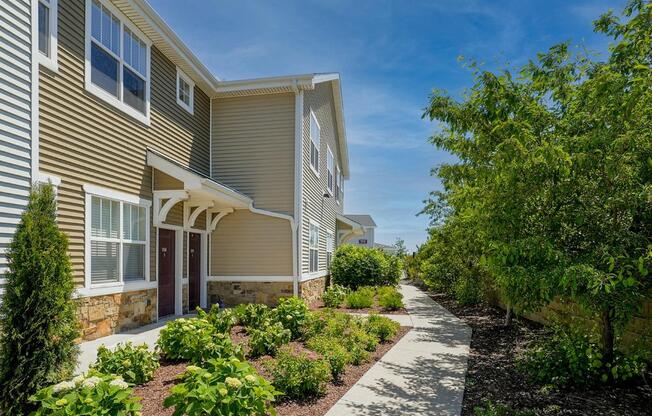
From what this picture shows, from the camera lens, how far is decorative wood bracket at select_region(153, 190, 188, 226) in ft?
27.5

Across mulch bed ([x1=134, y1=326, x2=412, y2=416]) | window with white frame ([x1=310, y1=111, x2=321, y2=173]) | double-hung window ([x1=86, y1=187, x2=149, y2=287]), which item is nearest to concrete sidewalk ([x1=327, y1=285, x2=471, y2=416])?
mulch bed ([x1=134, y1=326, x2=412, y2=416])

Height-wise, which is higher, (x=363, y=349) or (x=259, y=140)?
(x=259, y=140)

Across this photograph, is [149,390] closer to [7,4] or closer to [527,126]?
[7,4]

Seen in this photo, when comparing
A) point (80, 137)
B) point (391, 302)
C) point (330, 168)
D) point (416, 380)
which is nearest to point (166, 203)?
point (80, 137)

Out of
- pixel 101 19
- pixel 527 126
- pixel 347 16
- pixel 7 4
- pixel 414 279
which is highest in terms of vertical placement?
pixel 347 16

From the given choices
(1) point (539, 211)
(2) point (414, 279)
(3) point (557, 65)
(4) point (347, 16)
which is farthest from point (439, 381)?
(2) point (414, 279)

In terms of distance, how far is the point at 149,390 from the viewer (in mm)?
4578

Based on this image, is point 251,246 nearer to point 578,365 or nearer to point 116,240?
point 116,240

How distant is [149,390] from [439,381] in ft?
12.0

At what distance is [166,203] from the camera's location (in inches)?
334

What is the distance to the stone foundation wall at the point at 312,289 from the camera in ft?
39.3

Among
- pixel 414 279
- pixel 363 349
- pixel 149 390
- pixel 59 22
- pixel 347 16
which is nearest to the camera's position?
pixel 149 390

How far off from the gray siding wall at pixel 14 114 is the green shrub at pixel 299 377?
3.47m

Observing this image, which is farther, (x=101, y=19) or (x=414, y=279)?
(x=414, y=279)
